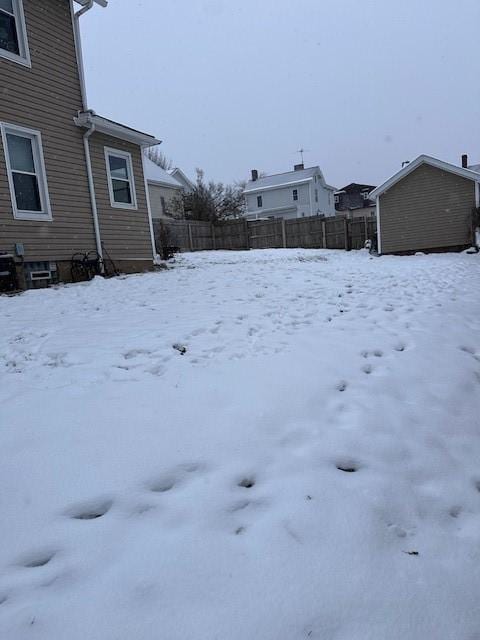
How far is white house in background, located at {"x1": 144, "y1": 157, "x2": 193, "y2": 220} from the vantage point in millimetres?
20703

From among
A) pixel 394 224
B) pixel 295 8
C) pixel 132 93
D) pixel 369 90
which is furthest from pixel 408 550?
pixel 132 93

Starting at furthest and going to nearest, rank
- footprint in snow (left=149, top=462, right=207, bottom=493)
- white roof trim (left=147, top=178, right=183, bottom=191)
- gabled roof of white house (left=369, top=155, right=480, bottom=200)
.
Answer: white roof trim (left=147, top=178, right=183, bottom=191) < gabled roof of white house (left=369, top=155, right=480, bottom=200) < footprint in snow (left=149, top=462, right=207, bottom=493)

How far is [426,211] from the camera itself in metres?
15.7

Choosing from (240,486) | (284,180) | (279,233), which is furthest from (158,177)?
(240,486)

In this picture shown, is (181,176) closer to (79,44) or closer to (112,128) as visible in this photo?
(79,44)

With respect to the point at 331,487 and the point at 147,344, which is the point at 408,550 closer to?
the point at 331,487

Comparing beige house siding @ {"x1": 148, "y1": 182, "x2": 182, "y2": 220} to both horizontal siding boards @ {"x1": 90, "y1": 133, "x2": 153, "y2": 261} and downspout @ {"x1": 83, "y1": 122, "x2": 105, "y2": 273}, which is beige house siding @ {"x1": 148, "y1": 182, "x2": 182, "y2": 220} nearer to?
horizontal siding boards @ {"x1": 90, "y1": 133, "x2": 153, "y2": 261}

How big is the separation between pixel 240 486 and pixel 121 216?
888 centimetres

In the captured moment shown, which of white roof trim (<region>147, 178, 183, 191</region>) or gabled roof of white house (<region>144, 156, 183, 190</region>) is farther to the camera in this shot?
gabled roof of white house (<region>144, 156, 183, 190</region>)

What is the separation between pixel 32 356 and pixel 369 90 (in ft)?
190

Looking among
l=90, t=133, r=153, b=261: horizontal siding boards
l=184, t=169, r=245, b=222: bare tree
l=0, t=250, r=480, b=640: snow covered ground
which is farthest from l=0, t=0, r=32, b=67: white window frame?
l=184, t=169, r=245, b=222: bare tree

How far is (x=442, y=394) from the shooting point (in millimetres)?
2768

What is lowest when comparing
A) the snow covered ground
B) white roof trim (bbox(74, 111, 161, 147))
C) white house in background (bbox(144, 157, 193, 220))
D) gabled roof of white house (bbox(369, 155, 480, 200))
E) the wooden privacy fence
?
the snow covered ground

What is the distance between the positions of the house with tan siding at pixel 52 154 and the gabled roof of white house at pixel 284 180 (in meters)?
25.3
